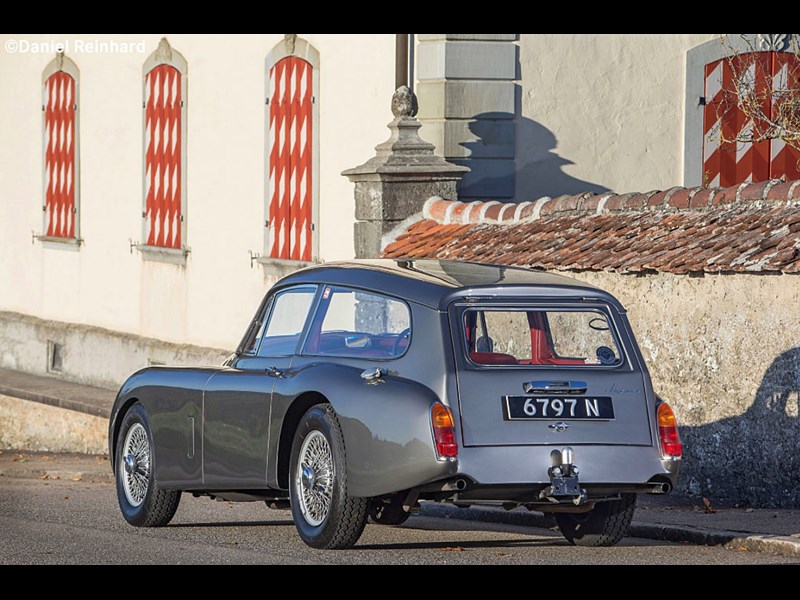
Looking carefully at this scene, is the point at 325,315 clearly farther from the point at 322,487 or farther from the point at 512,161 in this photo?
the point at 512,161

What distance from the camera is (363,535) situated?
9.95m

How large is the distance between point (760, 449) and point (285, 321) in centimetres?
389

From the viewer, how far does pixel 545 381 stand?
345 inches

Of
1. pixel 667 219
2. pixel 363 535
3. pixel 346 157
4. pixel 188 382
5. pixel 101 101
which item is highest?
pixel 101 101

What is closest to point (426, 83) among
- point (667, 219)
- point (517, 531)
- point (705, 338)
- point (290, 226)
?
point (290, 226)

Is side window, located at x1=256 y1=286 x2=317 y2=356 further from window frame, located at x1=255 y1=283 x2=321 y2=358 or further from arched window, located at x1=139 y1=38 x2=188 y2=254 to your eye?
arched window, located at x1=139 y1=38 x2=188 y2=254

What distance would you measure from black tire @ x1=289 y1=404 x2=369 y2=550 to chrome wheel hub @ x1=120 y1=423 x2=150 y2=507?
1.69 m

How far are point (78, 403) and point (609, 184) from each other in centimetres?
742

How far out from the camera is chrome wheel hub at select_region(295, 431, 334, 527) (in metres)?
9.09

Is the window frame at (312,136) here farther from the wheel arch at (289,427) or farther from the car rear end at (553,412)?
the car rear end at (553,412)

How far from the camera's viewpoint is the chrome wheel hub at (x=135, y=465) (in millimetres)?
10812

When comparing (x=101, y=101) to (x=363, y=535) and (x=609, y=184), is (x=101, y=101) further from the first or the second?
(x=363, y=535)

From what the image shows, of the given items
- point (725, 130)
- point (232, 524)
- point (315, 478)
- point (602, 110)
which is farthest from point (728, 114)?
point (315, 478)

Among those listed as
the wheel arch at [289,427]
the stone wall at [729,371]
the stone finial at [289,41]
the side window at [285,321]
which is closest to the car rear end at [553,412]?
the wheel arch at [289,427]
